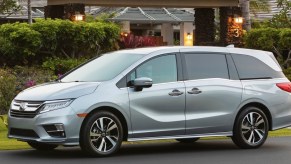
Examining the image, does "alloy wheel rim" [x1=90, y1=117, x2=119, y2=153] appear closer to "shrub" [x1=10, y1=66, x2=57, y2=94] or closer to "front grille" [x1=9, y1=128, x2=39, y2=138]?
"front grille" [x1=9, y1=128, x2=39, y2=138]

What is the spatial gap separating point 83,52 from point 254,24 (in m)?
19.7

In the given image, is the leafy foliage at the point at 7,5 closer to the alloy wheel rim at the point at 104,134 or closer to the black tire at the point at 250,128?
the black tire at the point at 250,128

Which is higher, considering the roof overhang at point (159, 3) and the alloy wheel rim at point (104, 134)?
the roof overhang at point (159, 3)

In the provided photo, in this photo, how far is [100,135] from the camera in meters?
12.1

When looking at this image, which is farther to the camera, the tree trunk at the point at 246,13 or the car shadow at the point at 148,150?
the tree trunk at the point at 246,13

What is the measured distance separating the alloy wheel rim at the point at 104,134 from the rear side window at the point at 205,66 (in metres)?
1.67

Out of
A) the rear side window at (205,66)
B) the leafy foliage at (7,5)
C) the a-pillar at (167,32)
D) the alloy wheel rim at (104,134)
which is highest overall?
the leafy foliage at (7,5)

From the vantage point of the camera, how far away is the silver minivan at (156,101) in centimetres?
1199

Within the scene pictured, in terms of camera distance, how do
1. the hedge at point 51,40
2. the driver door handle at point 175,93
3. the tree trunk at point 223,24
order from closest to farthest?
the driver door handle at point 175,93
the hedge at point 51,40
the tree trunk at point 223,24

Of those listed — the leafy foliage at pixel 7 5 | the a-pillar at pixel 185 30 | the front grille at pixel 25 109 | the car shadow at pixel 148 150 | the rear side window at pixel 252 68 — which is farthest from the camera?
the a-pillar at pixel 185 30


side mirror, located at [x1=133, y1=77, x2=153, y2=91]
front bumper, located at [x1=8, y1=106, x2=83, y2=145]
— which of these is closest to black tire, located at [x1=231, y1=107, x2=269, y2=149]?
side mirror, located at [x1=133, y1=77, x2=153, y2=91]

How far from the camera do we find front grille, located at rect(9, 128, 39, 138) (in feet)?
39.4

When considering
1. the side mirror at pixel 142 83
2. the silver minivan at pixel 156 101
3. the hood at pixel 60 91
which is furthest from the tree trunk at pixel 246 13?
the hood at pixel 60 91

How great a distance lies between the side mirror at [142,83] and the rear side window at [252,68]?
2004 millimetres
